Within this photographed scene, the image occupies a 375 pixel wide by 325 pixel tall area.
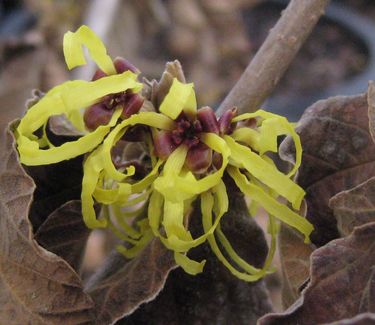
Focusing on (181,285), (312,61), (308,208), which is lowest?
(312,61)

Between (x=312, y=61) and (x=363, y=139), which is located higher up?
(x=363, y=139)

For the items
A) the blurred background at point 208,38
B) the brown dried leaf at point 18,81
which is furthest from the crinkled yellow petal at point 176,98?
the blurred background at point 208,38

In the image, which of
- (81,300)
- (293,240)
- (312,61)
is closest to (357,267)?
(293,240)

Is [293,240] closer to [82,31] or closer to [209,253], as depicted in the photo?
[209,253]

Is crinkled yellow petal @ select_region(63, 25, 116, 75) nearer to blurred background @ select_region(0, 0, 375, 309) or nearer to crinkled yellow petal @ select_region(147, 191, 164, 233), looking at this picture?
crinkled yellow petal @ select_region(147, 191, 164, 233)

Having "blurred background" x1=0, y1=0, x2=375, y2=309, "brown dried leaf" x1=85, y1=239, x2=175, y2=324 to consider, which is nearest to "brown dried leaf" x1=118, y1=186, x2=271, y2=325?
"brown dried leaf" x1=85, y1=239, x2=175, y2=324

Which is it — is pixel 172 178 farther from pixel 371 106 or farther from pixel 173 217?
pixel 371 106

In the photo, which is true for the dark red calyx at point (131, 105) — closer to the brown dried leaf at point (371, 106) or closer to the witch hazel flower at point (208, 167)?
the witch hazel flower at point (208, 167)
